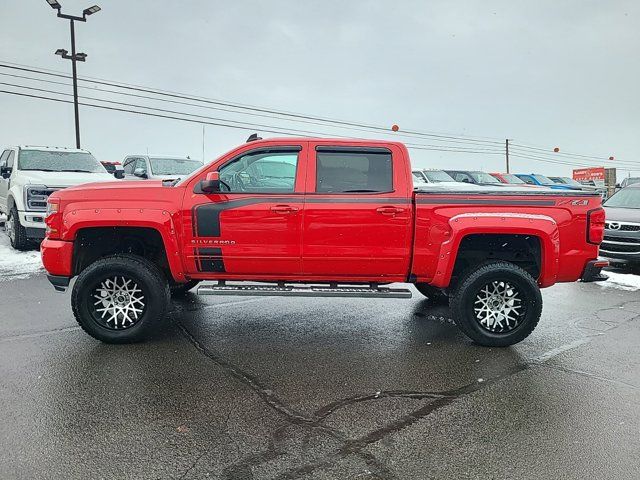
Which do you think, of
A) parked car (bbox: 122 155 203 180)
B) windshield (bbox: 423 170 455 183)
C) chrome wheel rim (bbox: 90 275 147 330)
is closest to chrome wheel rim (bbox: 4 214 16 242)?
parked car (bbox: 122 155 203 180)

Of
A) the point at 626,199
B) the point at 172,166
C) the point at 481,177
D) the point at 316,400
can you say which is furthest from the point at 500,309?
the point at 481,177

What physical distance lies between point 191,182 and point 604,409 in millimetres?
4096

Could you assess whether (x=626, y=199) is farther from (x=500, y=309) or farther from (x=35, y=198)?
(x=35, y=198)

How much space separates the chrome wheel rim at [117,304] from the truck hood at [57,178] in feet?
16.9

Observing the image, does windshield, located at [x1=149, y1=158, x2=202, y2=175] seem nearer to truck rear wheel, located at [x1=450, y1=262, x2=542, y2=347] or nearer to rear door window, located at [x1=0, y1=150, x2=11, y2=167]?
rear door window, located at [x1=0, y1=150, x2=11, y2=167]

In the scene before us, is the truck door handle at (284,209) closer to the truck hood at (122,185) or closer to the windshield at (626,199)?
the truck hood at (122,185)

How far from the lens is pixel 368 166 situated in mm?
5180

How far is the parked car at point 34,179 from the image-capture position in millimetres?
9688

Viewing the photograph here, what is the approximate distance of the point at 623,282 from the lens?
329 inches

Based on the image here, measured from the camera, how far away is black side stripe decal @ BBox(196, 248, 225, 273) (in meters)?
5.02

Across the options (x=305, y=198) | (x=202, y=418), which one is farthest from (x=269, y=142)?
(x=202, y=418)

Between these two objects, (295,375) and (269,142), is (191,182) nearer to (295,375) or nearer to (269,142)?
(269,142)

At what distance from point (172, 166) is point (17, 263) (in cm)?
614

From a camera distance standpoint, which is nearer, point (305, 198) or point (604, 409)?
point (604, 409)
